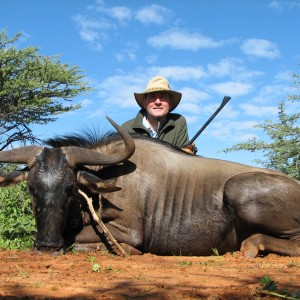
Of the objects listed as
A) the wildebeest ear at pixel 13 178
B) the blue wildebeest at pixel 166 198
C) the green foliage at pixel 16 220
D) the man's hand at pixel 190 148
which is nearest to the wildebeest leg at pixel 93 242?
the blue wildebeest at pixel 166 198

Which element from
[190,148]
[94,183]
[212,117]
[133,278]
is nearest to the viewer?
[133,278]

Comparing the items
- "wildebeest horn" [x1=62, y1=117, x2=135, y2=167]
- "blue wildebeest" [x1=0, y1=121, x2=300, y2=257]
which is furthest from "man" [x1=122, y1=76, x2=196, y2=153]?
"wildebeest horn" [x1=62, y1=117, x2=135, y2=167]

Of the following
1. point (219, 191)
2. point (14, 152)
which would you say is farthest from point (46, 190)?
point (219, 191)

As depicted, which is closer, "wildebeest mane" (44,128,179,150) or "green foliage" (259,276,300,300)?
"green foliage" (259,276,300,300)

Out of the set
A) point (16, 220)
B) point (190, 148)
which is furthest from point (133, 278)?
point (190, 148)

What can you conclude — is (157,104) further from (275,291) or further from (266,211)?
(275,291)

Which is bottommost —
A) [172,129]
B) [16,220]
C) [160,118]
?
[16,220]

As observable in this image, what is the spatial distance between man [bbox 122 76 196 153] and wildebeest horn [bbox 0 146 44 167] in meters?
2.15

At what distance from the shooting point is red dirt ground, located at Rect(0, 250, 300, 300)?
9.18 feet

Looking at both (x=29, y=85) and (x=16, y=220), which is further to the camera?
(x=29, y=85)

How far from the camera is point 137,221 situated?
536 cm

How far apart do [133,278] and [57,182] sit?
5.92ft

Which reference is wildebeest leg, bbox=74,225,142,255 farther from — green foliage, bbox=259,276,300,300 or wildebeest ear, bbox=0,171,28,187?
green foliage, bbox=259,276,300,300

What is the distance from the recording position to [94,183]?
16.8 feet
